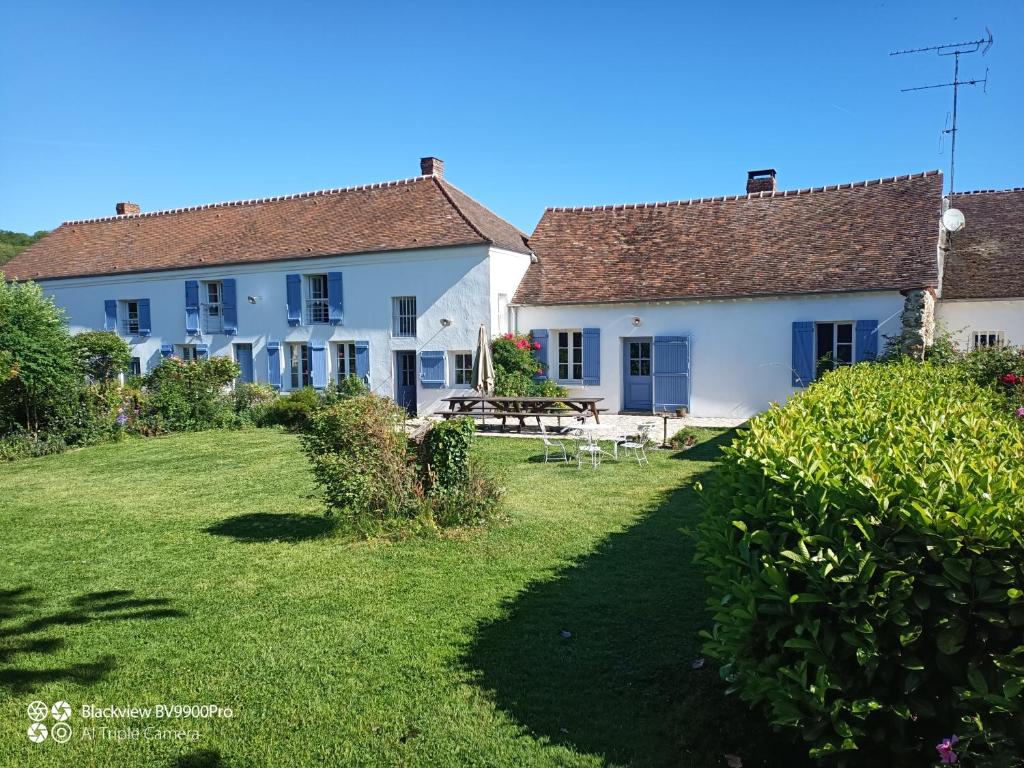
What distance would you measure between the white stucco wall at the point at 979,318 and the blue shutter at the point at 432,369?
1222cm

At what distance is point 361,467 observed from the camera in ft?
23.9

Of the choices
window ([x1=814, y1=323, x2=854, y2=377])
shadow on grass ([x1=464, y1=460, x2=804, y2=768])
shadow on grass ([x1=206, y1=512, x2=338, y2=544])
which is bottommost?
shadow on grass ([x1=206, y1=512, x2=338, y2=544])

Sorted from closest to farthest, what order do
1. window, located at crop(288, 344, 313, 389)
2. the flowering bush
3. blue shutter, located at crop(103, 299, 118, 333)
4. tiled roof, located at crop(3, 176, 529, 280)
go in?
the flowering bush, tiled roof, located at crop(3, 176, 529, 280), window, located at crop(288, 344, 313, 389), blue shutter, located at crop(103, 299, 118, 333)

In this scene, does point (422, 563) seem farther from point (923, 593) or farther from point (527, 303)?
point (527, 303)

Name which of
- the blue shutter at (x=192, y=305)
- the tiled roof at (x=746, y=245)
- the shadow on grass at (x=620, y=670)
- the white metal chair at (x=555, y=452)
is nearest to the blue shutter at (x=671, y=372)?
the tiled roof at (x=746, y=245)

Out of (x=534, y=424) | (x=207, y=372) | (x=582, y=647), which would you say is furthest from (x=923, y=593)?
(x=207, y=372)

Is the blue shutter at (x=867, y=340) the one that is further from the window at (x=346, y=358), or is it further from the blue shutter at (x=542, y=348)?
the window at (x=346, y=358)

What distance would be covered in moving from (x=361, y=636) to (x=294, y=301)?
56.0 feet

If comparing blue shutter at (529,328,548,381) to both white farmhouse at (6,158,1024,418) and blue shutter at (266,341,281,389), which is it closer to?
white farmhouse at (6,158,1024,418)

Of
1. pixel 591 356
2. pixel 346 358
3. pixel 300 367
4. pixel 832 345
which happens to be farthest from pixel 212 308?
pixel 832 345

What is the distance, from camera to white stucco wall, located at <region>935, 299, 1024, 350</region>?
16.0m

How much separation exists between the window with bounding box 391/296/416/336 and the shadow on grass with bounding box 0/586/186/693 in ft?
45.8

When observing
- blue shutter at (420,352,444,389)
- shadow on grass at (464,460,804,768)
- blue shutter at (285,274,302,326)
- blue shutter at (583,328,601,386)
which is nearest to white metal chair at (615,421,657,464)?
shadow on grass at (464,460,804,768)

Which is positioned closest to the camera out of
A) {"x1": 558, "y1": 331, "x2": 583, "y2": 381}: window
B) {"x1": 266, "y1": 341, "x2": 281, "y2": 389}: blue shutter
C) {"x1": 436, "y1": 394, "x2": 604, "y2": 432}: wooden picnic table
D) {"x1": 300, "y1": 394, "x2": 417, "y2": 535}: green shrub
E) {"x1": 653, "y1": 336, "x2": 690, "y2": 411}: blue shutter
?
{"x1": 300, "y1": 394, "x2": 417, "y2": 535}: green shrub
